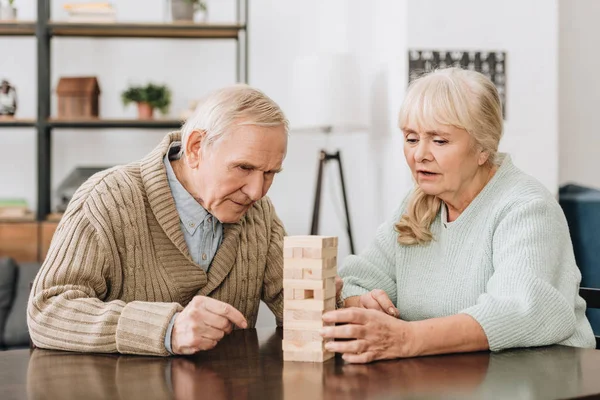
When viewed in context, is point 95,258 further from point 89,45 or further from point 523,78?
point 89,45

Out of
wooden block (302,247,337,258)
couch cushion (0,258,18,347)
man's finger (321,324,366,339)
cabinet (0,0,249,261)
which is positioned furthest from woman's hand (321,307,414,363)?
cabinet (0,0,249,261)

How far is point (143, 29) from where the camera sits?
164 inches

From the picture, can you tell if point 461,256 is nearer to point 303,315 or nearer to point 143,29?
point 303,315

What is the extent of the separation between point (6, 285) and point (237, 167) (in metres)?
2.55

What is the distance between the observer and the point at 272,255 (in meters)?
1.91

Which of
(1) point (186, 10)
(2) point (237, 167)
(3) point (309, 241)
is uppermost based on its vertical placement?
(1) point (186, 10)

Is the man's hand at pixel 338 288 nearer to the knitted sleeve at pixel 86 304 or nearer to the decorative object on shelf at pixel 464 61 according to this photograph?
the knitted sleeve at pixel 86 304

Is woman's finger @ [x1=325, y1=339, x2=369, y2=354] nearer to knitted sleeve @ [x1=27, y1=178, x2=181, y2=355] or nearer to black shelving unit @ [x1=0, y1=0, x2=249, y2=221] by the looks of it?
knitted sleeve @ [x1=27, y1=178, x2=181, y2=355]

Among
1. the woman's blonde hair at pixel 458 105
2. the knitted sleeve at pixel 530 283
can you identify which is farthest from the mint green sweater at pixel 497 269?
the woman's blonde hair at pixel 458 105

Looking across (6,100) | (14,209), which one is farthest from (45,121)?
(14,209)

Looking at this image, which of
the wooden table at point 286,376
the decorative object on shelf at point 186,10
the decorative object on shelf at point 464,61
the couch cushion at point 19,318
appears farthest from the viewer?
the decorative object on shelf at point 186,10

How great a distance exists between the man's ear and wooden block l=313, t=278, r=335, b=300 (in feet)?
1.53

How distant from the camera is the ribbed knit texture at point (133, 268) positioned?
1.47m

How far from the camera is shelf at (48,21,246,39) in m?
4.10
